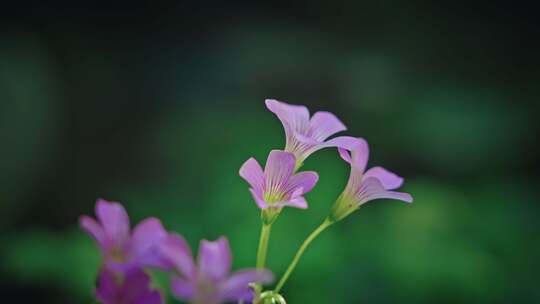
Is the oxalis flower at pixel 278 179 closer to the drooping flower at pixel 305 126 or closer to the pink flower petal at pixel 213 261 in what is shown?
the drooping flower at pixel 305 126

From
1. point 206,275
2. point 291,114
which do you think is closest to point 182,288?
point 206,275

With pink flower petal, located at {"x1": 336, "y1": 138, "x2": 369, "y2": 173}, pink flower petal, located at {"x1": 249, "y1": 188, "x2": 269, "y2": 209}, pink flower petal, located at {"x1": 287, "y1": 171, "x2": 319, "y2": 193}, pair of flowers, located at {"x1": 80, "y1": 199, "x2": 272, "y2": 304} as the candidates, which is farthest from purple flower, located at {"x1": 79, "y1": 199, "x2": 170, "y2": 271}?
pink flower petal, located at {"x1": 336, "y1": 138, "x2": 369, "y2": 173}

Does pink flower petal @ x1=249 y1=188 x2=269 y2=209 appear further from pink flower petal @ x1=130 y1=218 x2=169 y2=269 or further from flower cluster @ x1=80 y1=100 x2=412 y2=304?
pink flower petal @ x1=130 y1=218 x2=169 y2=269

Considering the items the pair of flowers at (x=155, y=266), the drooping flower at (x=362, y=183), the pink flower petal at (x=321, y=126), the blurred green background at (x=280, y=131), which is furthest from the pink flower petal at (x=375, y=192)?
the blurred green background at (x=280, y=131)

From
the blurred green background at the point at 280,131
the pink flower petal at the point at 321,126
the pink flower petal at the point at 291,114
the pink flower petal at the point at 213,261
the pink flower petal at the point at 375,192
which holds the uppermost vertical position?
the pink flower petal at the point at 291,114

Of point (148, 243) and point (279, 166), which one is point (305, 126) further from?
point (148, 243)
